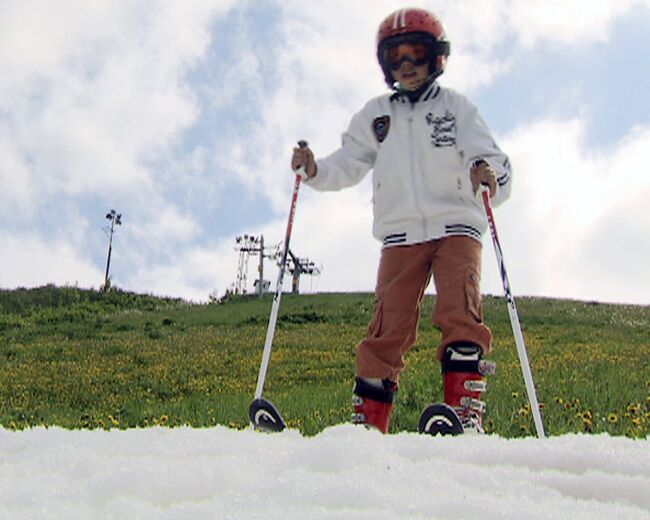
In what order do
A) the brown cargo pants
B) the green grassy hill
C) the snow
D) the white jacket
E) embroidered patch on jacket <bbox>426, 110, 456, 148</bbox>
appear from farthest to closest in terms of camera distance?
the green grassy hill < embroidered patch on jacket <bbox>426, 110, 456, 148</bbox> < the white jacket < the brown cargo pants < the snow

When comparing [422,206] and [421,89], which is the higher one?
[421,89]

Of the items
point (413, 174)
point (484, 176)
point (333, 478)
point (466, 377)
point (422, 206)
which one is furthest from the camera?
point (413, 174)

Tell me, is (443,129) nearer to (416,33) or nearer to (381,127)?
(381,127)

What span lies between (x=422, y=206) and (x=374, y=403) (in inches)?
55.4

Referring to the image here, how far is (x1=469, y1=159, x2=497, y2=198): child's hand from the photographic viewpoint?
17.2 feet

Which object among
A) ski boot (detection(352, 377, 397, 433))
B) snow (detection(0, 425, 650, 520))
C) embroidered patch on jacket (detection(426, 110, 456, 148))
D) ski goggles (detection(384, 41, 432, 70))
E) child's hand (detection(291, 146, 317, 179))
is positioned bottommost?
snow (detection(0, 425, 650, 520))

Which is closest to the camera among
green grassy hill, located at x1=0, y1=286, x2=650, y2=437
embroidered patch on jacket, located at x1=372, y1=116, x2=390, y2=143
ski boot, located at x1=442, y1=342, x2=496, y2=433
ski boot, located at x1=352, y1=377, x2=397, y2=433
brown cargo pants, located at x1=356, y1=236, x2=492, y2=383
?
ski boot, located at x1=442, y1=342, x2=496, y2=433

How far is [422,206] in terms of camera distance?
5.51 metres

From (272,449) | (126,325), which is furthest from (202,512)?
(126,325)

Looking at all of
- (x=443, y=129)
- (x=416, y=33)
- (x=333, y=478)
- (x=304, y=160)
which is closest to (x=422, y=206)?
(x=443, y=129)

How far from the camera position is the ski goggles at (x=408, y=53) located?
18.5 ft

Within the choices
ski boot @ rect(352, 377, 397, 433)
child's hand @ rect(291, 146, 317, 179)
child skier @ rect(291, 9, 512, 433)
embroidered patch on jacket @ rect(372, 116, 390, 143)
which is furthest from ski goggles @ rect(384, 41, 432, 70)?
ski boot @ rect(352, 377, 397, 433)

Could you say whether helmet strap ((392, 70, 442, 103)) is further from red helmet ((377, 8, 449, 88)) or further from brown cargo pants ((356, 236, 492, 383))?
brown cargo pants ((356, 236, 492, 383))

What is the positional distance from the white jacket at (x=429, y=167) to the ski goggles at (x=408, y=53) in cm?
25
